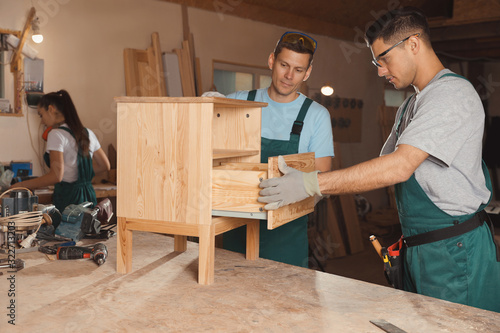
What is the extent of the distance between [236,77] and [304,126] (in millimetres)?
4190

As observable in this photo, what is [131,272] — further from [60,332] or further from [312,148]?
[312,148]

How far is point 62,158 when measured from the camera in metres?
3.91

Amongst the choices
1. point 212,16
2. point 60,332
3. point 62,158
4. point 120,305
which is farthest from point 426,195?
point 212,16

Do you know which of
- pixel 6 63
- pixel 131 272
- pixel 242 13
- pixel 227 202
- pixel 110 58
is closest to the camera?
pixel 227 202

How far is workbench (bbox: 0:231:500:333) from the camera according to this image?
→ 56.8 inches

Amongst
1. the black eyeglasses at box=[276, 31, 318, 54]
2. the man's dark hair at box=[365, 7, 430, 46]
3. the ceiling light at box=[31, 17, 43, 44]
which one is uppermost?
the ceiling light at box=[31, 17, 43, 44]

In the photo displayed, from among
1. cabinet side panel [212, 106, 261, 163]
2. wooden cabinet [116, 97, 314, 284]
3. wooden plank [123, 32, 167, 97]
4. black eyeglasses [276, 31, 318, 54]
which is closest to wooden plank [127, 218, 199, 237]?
wooden cabinet [116, 97, 314, 284]

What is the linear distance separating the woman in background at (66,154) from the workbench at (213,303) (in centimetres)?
199

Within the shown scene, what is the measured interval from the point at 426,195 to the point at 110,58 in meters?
4.08

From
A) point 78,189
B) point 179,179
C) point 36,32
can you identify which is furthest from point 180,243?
point 36,32

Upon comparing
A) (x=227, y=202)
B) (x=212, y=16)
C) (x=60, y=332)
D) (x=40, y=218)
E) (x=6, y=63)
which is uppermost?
(x=212, y=16)

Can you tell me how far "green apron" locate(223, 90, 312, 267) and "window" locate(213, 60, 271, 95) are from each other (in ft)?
12.4

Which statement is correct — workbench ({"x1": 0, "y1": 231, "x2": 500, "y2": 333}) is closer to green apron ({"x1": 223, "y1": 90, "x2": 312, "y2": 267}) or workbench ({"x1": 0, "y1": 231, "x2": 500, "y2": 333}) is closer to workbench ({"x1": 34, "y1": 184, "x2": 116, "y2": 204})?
green apron ({"x1": 223, "y1": 90, "x2": 312, "y2": 267})

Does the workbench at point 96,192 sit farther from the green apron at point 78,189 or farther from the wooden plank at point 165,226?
the wooden plank at point 165,226
